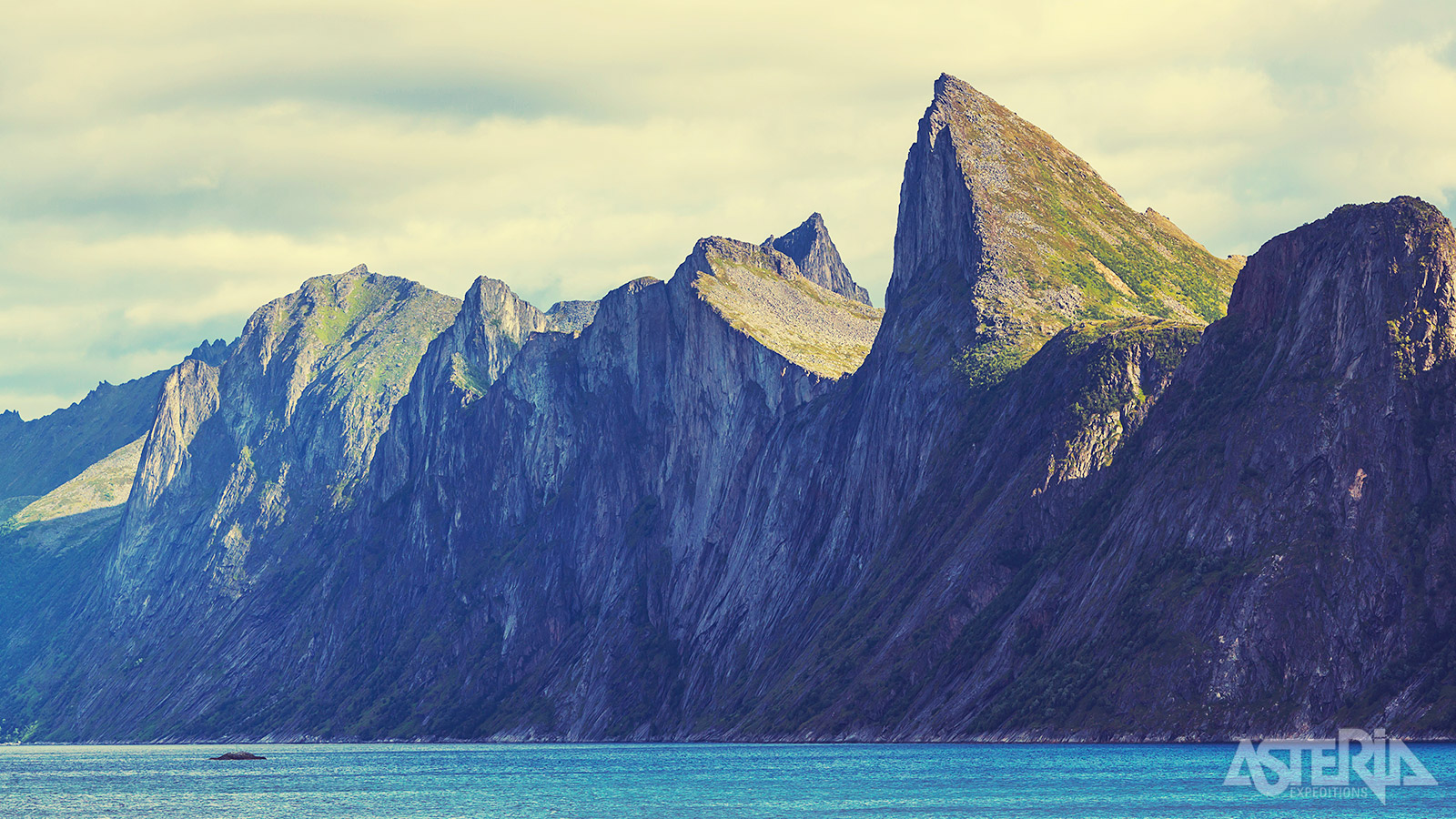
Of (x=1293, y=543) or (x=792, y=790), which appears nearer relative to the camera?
(x=792, y=790)

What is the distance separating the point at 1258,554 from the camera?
168 meters

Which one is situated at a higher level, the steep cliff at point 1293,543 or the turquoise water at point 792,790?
the steep cliff at point 1293,543

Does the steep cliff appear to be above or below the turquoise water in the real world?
above

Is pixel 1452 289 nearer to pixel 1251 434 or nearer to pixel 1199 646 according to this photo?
pixel 1251 434

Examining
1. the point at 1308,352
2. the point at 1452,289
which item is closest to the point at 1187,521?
the point at 1308,352

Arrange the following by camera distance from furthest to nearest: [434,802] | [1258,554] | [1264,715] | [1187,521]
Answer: [1187,521] → [1258,554] → [1264,715] → [434,802]

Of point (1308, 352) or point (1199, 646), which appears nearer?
point (1199, 646)

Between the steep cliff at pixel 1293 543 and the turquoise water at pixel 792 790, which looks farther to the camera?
the steep cliff at pixel 1293 543

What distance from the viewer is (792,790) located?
443ft

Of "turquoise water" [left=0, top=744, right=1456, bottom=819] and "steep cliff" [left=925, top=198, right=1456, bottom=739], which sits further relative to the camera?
"steep cliff" [left=925, top=198, right=1456, bottom=739]

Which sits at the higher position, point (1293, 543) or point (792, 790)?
point (1293, 543)

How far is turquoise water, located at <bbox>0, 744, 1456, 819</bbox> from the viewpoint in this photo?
4328 inches

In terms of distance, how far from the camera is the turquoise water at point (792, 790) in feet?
361

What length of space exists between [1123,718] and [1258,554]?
21511 mm
